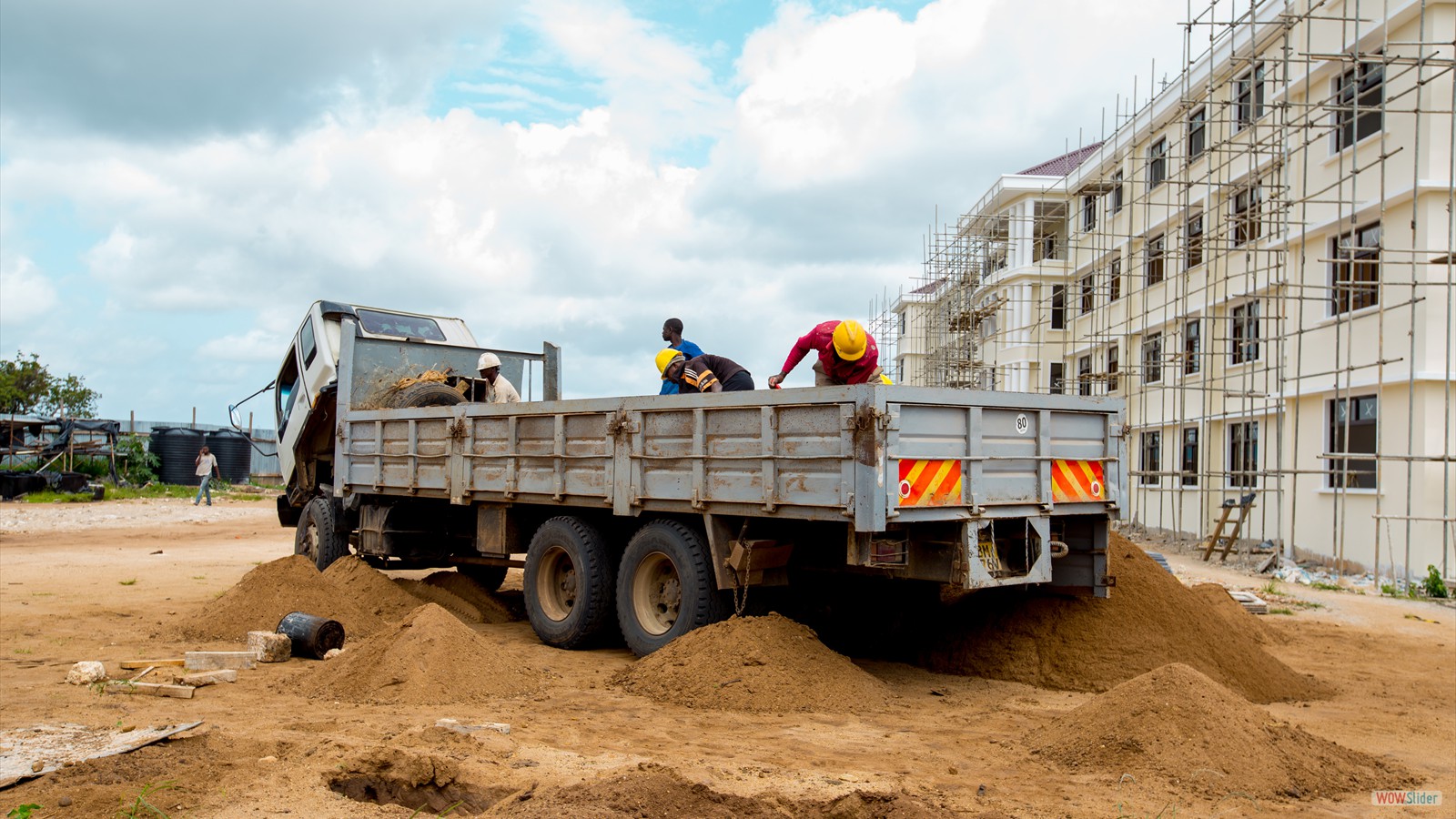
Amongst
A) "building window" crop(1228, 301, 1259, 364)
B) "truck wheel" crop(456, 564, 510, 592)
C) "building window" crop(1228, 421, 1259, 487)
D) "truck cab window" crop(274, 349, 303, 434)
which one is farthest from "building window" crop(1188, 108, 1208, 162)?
"truck cab window" crop(274, 349, 303, 434)

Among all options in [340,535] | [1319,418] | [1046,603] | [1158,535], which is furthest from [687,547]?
[1158,535]

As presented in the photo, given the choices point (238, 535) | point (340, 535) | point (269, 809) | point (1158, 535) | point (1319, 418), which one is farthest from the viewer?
point (1158, 535)

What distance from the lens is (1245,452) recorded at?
71.9 feet

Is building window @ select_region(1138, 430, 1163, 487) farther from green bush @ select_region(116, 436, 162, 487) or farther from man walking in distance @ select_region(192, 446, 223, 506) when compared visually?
green bush @ select_region(116, 436, 162, 487)

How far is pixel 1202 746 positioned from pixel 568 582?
16.9 feet

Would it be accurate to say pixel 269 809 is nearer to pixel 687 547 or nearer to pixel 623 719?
pixel 623 719

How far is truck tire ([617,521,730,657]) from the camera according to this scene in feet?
24.4

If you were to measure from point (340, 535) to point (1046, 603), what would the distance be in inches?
296

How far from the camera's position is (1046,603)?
7.89 m

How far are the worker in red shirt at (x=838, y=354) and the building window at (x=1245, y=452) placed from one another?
13.7 meters

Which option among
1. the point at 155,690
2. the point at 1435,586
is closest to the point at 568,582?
the point at 155,690

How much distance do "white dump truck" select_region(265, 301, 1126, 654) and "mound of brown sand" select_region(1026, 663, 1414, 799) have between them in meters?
1.39

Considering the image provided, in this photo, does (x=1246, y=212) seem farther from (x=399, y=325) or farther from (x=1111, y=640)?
(x=399, y=325)

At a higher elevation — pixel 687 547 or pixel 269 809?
pixel 687 547
